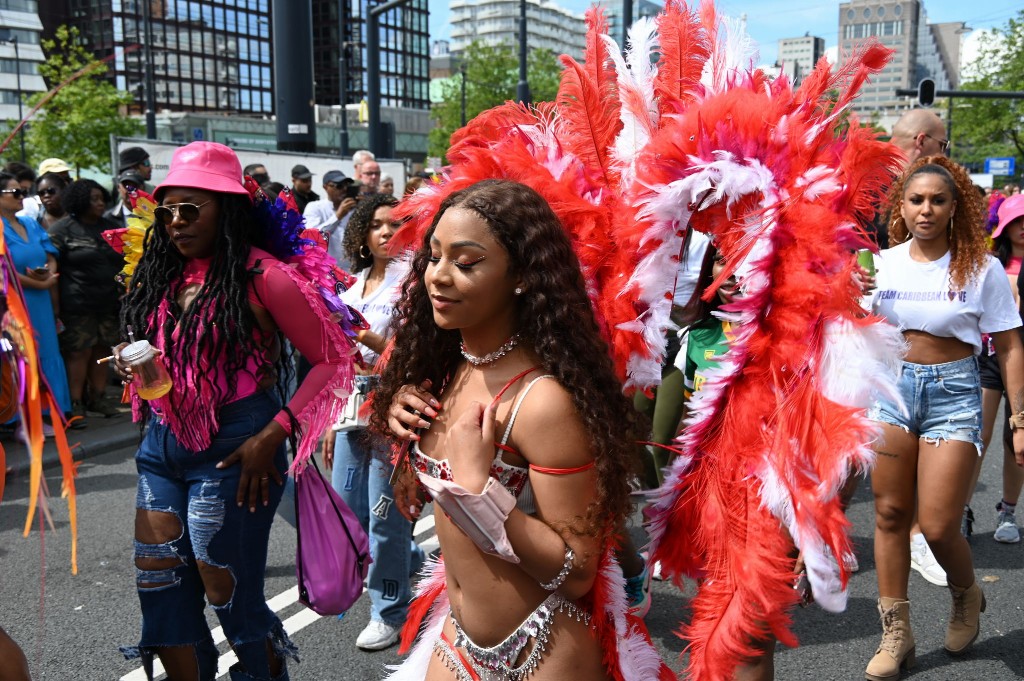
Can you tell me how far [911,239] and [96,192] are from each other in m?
6.52

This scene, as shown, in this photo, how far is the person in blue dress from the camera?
6996 millimetres

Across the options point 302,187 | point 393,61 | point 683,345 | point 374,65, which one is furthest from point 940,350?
point 393,61

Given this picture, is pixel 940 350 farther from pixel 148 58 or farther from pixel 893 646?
pixel 148 58

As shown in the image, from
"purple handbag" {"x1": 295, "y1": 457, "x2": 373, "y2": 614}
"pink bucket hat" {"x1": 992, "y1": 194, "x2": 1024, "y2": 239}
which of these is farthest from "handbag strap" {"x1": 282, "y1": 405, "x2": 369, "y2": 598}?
"pink bucket hat" {"x1": 992, "y1": 194, "x2": 1024, "y2": 239}

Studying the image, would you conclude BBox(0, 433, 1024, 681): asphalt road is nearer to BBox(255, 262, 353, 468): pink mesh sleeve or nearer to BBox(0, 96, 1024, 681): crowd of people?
BBox(0, 96, 1024, 681): crowd of people

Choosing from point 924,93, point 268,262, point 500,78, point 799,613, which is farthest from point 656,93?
point 500,78

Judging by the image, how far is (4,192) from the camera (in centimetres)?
699

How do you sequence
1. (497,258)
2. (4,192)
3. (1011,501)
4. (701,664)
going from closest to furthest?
(497,258) < (701,664) < (1011,501) < (4,192)

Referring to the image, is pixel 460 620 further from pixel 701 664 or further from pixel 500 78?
pixel 500 78

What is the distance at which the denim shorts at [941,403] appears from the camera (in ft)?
11.7

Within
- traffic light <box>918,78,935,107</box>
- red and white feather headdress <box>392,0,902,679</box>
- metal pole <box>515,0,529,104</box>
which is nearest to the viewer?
red and white feather headdress <box>392,0,902,679</box>

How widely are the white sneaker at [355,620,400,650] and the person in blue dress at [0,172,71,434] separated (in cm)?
423

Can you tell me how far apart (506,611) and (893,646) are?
2.23 metres

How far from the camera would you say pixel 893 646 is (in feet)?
11.6
